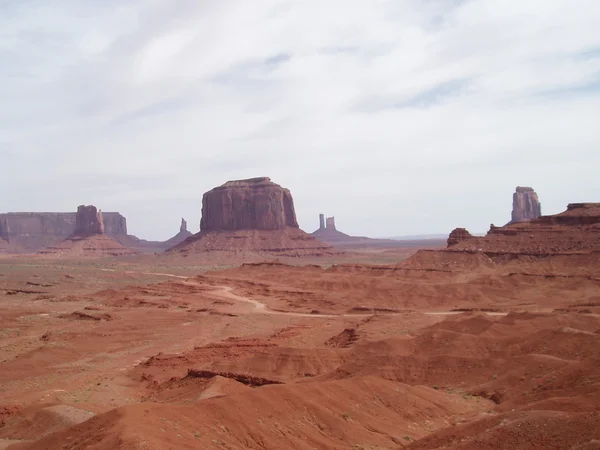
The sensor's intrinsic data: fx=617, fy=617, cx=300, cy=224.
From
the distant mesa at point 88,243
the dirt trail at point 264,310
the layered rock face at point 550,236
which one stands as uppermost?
the distant mesa at point 88,243

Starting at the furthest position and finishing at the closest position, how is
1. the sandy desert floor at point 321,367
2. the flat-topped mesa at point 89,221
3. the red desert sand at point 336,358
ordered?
the flat-topped mesa at point 89,221 → the red desert sand at point 336,358 → the sandy desert floor at point 321,367

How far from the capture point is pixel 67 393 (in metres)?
29.2

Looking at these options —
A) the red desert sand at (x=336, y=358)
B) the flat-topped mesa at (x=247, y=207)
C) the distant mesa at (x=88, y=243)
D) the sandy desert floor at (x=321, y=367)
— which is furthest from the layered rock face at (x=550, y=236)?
the distant mesa at (x=88, y=243)

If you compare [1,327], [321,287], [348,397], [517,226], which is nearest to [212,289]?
[321,287]

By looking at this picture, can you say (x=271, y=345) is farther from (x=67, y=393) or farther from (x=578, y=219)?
(x=578, y=219)

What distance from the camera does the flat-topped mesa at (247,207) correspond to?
15275cm

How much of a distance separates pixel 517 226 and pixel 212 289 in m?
41.2

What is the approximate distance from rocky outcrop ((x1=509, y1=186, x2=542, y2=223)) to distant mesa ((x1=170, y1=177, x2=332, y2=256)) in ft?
150

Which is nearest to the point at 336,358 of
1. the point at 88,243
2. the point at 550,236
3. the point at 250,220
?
the point at 550,236

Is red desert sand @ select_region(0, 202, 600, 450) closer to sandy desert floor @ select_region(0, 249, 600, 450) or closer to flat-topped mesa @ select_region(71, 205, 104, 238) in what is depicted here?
sandy desert floor @ select_region(0, 249, 600, 450)

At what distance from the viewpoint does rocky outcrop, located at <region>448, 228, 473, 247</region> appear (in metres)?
87.9

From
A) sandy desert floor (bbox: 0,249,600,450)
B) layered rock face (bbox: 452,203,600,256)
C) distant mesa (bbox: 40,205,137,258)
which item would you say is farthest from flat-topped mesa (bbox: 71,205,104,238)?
layered rock face (bbox: 452,203,600,256)

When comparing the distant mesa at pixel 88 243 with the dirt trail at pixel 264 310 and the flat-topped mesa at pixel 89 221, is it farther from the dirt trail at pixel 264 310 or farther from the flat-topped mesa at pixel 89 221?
the dirt trail at pixel 264 310

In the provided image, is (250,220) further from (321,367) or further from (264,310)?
(321,367)
